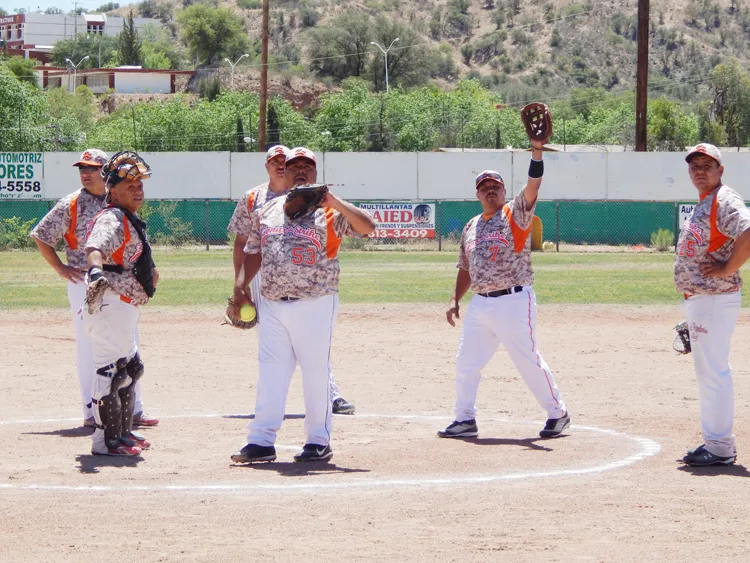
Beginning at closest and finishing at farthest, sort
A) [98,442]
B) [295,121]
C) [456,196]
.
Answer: [98,442] → [456,196] → [295,121]

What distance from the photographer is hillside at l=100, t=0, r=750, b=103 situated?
450 feet

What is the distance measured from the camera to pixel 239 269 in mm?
8461

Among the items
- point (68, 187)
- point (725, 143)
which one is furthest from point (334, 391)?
point (725, 143)

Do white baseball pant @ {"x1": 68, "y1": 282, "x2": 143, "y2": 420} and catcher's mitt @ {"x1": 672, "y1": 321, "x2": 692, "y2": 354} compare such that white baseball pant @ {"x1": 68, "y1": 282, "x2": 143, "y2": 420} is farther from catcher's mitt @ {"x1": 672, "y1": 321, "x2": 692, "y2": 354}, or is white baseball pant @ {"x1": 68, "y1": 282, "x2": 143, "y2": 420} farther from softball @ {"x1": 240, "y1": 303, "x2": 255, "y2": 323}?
catcher's mitt @ {"x1": 672, "y1": 321, "x2": 692, "y2": 354}

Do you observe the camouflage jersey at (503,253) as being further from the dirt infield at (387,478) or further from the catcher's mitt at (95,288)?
the catcher's mitt at (95,288)

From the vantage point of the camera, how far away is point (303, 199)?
23.8 ft

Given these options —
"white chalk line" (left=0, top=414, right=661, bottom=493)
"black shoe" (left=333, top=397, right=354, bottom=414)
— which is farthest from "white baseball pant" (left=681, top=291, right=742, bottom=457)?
"black shoe" (left=333, top=397, right=354, bottom=414)

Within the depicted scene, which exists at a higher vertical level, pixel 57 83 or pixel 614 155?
pixel 57 83

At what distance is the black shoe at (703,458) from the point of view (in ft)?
24.6

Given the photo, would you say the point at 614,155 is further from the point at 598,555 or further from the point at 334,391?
the point at 598,555

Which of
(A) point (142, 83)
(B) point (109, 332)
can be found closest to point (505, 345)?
(B) point (109, 332)

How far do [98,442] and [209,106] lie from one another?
6475 cm

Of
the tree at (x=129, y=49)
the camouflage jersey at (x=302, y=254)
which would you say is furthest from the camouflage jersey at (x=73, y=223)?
the tree at (x=129, y=49)

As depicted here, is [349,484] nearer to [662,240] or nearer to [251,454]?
[251,454]
